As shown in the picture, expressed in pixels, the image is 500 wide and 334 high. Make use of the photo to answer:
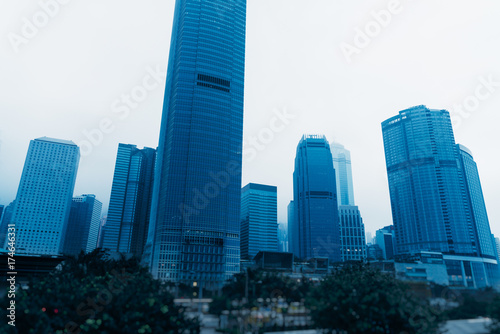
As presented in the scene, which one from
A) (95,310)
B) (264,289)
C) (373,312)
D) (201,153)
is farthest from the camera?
(201,153)

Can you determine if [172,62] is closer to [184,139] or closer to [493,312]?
[184,139]

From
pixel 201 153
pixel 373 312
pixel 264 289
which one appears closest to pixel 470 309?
pixel 373 312

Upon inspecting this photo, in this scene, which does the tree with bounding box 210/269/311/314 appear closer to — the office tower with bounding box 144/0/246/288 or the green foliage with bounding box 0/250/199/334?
the green foliage with bounding box 0/250/199/334

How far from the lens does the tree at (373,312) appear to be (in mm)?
27766

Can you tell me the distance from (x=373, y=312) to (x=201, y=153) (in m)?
106

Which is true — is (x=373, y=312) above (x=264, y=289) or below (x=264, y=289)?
below

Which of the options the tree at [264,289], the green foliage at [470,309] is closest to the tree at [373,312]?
the tree at [264,289]

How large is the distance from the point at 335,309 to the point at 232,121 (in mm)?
113225

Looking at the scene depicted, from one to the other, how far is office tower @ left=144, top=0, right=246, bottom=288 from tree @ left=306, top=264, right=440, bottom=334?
9502cm

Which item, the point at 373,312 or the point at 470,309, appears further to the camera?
the point at 470,309

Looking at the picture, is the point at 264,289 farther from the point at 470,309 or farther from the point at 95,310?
the point at 470,309

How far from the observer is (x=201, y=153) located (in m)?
128

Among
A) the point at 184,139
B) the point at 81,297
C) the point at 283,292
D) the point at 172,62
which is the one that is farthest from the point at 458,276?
the point at 81,297

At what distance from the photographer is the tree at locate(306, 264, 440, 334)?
2777cm
